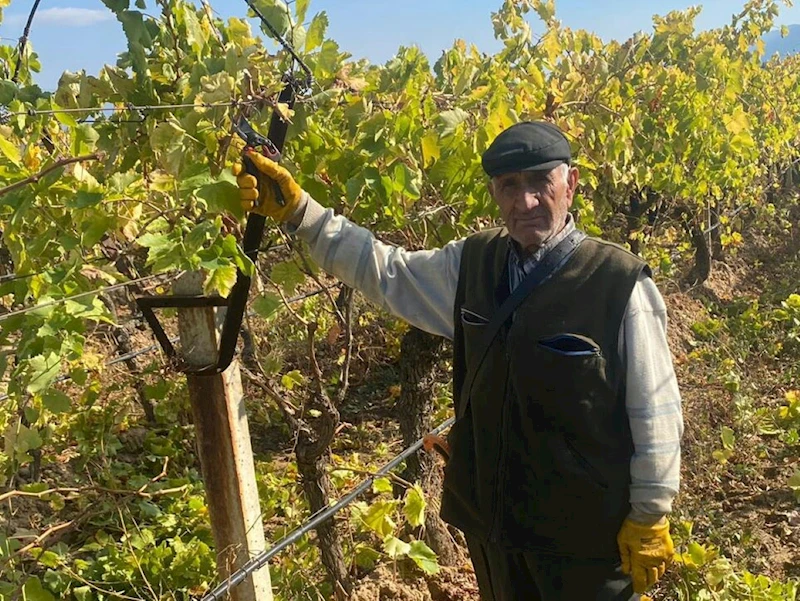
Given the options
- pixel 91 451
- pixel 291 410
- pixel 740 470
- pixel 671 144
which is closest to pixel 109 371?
pixel 91 451

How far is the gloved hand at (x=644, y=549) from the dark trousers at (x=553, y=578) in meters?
0.07

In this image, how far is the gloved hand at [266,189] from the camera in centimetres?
159

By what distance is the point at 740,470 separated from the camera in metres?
4.00

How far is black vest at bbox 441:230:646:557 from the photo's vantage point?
5.72ft

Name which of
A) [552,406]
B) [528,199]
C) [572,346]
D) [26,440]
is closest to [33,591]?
[26,440]

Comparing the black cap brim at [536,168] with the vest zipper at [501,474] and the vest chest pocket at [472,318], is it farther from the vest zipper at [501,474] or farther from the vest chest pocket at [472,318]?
the vest zipper at [501,474]

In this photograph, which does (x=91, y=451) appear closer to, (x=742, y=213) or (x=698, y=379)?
(x=698, y=379)

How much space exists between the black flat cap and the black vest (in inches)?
9.3

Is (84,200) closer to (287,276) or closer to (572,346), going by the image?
(287,276)

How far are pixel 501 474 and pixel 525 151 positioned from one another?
82 centimetres

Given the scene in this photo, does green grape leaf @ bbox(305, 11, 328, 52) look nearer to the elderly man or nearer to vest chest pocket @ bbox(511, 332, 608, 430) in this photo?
the elderly man

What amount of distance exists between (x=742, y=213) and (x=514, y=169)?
27.8 ft

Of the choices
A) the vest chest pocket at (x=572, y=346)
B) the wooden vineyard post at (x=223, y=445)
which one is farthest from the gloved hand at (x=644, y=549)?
the wooden vineyard post at (x=223, y=445)

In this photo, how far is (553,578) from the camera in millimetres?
1888
